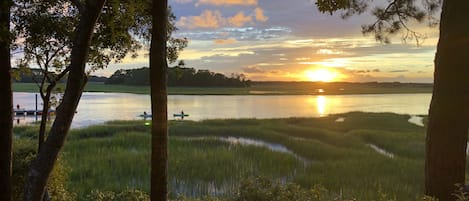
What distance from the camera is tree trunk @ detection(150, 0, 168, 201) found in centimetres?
601

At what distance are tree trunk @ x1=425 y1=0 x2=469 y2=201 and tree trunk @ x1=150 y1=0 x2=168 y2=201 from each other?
200 inches

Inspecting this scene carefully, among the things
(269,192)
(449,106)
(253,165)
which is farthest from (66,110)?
(253,165)

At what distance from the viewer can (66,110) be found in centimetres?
582

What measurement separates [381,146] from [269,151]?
821cm

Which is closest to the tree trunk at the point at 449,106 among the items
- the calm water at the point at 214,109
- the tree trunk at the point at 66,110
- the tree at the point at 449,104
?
the tree at the point at 449,104

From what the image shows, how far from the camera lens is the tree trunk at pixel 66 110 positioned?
5824 millimetres

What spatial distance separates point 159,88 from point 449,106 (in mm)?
5250

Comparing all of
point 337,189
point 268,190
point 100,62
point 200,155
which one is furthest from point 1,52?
point 200,155

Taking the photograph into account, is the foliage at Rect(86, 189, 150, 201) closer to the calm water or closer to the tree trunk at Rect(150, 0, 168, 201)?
the tree trunk at Rect(150, 0, 168, 201)

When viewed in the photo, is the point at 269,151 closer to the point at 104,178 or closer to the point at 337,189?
the point at 337,189

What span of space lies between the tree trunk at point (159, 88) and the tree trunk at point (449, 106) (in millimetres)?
5073

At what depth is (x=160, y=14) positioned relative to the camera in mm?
6031

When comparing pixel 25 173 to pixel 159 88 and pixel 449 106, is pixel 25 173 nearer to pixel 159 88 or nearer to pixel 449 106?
pixel 159 88

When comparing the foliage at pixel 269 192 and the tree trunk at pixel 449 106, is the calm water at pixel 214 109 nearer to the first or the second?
the foliage at pixel 269 192
